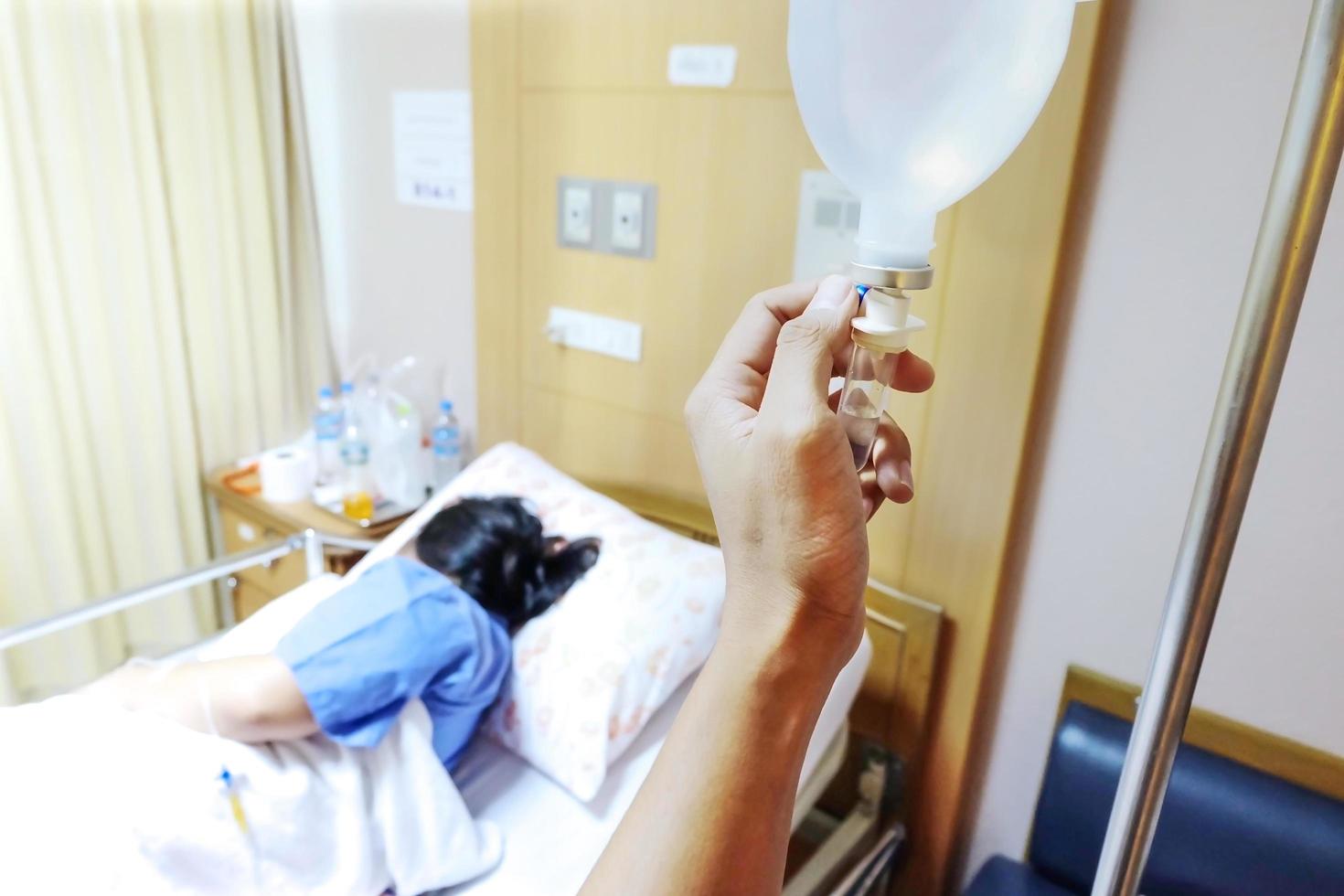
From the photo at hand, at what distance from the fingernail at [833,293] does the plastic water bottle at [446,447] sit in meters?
1.46

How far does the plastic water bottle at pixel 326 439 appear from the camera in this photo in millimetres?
2029

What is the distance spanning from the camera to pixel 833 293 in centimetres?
64

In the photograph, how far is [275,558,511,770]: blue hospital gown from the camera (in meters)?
1.12

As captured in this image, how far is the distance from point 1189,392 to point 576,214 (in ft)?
3.57

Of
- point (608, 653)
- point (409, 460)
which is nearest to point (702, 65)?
point (608, 653)

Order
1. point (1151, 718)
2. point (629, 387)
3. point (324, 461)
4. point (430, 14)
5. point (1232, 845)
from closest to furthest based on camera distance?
point (1151, 718) → point (1232, 845) → point (629, 387) → point (430, 14) → point (324, 461)

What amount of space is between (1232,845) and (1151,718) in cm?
79

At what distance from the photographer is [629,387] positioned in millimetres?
1687

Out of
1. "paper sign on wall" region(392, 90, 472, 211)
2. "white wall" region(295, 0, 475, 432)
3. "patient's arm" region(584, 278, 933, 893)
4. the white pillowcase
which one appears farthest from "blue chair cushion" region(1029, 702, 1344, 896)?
"paper sign on wall" region(392, 90, 472, 211)

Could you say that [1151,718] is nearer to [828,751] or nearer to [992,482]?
[992,482]

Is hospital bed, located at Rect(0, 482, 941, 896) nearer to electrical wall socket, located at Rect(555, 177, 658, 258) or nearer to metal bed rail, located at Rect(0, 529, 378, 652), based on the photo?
metal bed rail, located at Rect(0, 529, 378, 652)

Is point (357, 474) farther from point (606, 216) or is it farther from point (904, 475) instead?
point (904, 475)

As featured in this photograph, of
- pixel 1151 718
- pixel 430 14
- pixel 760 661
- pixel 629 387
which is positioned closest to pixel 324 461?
pixel 629 387

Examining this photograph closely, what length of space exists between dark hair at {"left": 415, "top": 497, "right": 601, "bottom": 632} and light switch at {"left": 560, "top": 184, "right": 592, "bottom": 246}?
56 cm
